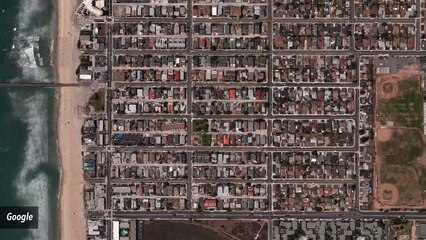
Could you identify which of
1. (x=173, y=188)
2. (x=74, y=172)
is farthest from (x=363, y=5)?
(x=74, y=172)

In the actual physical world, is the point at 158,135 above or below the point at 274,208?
above

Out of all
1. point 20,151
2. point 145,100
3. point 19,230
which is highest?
point 145,100

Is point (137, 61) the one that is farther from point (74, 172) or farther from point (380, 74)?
point (380, 74)

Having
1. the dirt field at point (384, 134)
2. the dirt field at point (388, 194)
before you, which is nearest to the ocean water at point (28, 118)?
the dirt field at point (384, 134)

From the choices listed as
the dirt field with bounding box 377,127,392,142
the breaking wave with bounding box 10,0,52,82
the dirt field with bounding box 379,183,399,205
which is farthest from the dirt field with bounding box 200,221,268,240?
the breaking wave with bounding box 10,0,52,82

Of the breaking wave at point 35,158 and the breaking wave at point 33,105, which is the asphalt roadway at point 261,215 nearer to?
the breaking wave at point 35,158
